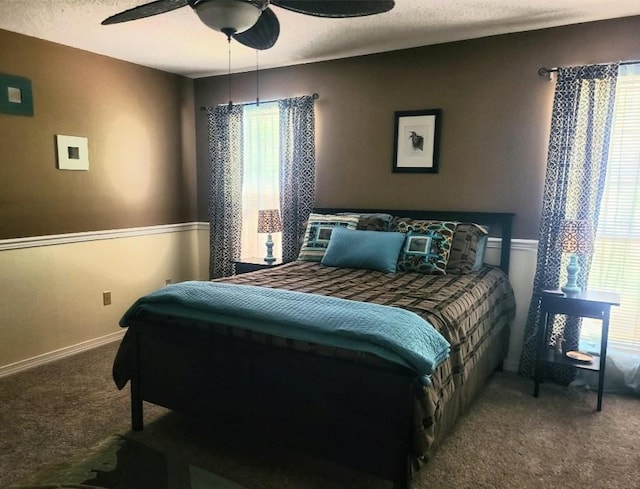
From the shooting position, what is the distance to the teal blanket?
183cm

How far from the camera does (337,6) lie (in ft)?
6.84

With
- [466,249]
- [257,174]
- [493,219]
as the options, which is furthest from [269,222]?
[493,219]

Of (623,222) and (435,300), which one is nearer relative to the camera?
(435,300)

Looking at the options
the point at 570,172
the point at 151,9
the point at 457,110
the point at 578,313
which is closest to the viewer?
the point at 151,9

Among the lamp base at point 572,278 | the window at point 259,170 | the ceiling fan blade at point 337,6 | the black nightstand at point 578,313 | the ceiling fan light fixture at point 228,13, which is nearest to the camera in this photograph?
the ceiling fan light fixture at point 228,13

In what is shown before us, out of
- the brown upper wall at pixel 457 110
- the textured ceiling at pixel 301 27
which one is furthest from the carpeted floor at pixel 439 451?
the textured ceiling at pixel 301 27

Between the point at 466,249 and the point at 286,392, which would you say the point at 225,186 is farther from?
the point at 286,392

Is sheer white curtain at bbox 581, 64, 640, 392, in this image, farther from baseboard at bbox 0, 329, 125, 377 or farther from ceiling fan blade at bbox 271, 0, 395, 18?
baseboard at bbox 0, 329, 125, 377

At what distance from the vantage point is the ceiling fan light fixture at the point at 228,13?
1798 millimetres

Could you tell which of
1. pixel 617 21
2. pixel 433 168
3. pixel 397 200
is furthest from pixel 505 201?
pixel 617 21

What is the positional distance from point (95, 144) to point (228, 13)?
8.62ft

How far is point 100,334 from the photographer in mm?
4047

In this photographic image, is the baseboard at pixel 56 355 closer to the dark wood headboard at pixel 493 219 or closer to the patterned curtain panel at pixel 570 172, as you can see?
the dark wood headboard at pixel 493 219

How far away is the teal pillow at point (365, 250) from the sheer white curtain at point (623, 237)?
136 cm
